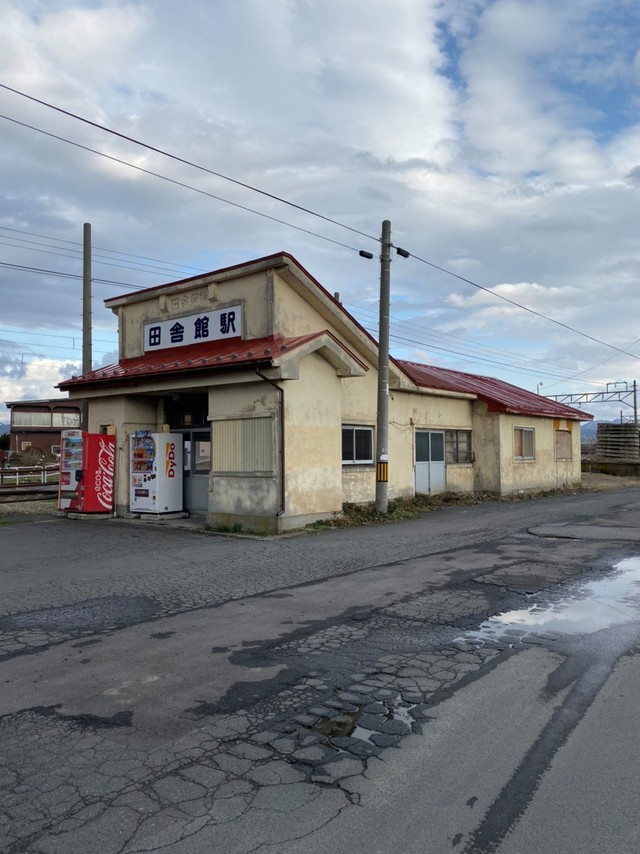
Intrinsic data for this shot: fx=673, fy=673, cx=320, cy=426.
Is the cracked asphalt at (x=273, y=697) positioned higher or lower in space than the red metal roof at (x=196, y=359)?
lower

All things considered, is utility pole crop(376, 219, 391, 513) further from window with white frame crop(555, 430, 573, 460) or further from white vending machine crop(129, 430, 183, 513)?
window with white frame crop(555, 430, 573, 460)

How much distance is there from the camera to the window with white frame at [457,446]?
70.1 feet

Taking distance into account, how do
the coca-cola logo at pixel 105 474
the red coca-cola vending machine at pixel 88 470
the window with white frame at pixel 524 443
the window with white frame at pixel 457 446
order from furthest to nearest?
1. the window with white frame at pixel 524 443
2. the window with white frame at pixel 457 446
3. the coca-cola logo at pixel 105 474
4. the red coca-cola vending machine at pixel 88 470

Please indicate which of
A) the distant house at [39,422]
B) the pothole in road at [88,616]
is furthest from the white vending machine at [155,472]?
the distant house at [39,422]

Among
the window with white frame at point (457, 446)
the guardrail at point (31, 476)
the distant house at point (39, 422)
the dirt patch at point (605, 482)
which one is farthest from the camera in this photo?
the distant house at point (39, 422)

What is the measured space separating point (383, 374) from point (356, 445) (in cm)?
208

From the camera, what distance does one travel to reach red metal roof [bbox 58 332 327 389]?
1348 cm

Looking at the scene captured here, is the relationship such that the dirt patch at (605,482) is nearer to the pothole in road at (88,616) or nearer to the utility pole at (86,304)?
the utility pole at (86,304)

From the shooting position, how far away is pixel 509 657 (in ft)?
18.4

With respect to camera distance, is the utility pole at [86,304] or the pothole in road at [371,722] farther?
the utility pole at [86,304]

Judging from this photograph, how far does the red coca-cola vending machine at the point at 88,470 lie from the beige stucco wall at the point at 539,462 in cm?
1232

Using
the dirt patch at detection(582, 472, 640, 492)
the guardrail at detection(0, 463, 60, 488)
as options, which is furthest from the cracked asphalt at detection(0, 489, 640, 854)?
the dirt patch at detection(582, 472, 640, 492)

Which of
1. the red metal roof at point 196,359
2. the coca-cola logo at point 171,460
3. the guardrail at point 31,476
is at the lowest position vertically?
the guardrail at point 31,476

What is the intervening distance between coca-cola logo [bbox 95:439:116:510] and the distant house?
3625 centimetres
